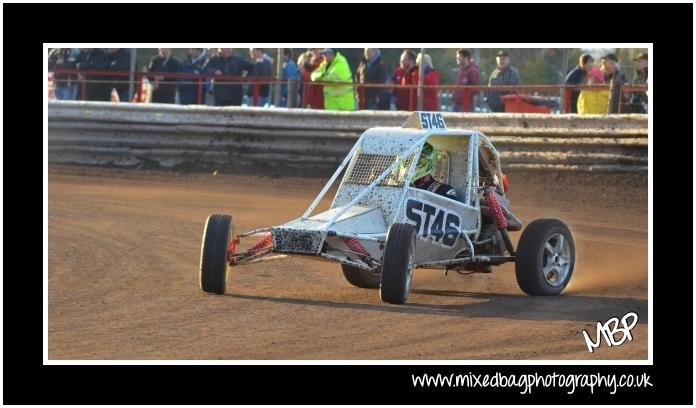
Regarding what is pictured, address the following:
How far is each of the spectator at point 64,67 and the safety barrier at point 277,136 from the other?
45cm

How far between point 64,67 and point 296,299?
1253 centimetres

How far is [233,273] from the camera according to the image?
39.1 feet

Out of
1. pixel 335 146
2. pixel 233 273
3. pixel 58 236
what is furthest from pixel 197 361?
pixel 335 146

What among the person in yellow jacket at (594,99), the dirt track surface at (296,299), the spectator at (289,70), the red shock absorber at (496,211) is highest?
the spectator at (289,70)

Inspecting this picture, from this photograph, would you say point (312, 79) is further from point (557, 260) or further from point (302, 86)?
point (557, 260)

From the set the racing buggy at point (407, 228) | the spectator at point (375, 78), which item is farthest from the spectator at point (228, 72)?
the racing buggy at point (407, 228)

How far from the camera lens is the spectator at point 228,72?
20.4m

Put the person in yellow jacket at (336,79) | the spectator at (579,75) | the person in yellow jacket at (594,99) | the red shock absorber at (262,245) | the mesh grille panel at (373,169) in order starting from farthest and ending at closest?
the person in yellow jacket at (336,79)
the person in yellow jacket at (594,99)
the spectator at (579,75)
the mesh grille panel at (373,169)
the red shock absorber at (262,245)

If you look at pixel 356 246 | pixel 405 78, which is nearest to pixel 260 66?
pixel 405 78

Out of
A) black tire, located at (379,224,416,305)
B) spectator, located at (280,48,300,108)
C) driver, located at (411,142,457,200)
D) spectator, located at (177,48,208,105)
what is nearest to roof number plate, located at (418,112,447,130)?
driver, located at (411,142,457,200)

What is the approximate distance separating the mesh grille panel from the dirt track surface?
39.2 inches

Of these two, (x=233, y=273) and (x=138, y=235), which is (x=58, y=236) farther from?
(x=233, y=273)

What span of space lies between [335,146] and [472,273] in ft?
24.8

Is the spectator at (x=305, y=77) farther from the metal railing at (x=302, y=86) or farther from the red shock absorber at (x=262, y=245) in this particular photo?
the red shock absorber at (x=262, y=245)
